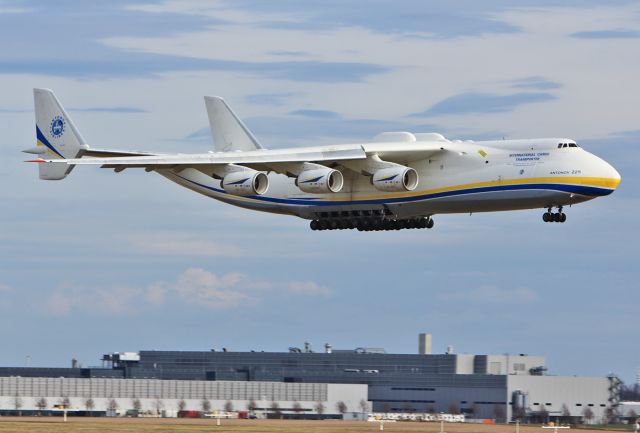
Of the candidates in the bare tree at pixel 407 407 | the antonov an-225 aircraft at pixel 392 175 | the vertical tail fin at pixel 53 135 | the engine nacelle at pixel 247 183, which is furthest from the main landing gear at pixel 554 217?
the bare tree at pixel 407 407

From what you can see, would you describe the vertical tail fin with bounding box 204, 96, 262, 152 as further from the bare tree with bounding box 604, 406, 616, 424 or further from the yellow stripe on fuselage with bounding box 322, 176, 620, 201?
the bare tree with bounding box 604, 406, 616, 424

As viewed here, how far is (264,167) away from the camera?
1598 inches

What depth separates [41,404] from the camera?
72.4m

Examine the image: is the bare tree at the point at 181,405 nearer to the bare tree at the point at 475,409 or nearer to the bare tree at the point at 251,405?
the bare tree at the point at 251,405

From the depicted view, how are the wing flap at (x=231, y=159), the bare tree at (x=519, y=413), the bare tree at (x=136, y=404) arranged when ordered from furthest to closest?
the bare tree at (x=519, y=413)
the bare tree at (x=136, y=404)
the wing flap at (x=231, y=159)

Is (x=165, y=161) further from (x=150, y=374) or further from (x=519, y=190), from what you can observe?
(x=150, y=374)

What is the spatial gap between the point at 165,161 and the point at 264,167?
3170 millimetres

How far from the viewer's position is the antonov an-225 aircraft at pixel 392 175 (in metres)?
37.4

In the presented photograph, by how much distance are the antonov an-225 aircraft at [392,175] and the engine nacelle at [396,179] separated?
0.04 m

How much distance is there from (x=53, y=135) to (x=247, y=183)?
29.6 feet

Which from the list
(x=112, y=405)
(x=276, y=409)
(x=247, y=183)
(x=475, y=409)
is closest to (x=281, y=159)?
(x=247, y=183)

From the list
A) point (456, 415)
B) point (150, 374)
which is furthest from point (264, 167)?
point (150, 374)

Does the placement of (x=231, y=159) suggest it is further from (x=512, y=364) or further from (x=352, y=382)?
(x=512, y=364)

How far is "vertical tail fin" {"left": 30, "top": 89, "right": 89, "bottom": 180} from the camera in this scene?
43625mm
